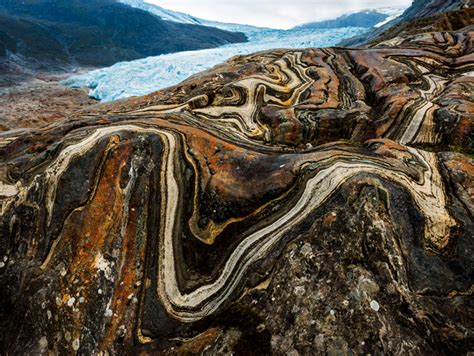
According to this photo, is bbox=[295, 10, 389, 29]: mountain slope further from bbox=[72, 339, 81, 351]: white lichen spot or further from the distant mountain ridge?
bbox=[72, 339, 81, 351]: white lichen spot

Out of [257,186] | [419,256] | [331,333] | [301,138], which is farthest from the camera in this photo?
[301,138]

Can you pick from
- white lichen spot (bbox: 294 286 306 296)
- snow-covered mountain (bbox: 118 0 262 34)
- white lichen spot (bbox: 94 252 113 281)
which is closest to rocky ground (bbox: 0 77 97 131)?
white lichen spot (bbox: 94 252 113 281)

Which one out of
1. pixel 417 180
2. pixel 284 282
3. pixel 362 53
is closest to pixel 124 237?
pixel 284 282

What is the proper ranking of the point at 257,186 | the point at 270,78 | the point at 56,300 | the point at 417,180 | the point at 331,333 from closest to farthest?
the point at 331,333, the point at 56,300, the point at 417,180, the point at 257,186, the point at 270,78

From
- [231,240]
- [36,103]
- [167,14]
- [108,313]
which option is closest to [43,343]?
[108,313]

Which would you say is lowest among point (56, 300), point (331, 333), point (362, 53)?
point (56, 300)

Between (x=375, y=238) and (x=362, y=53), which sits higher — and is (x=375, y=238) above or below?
below

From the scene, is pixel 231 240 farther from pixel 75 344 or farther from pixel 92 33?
pixel 92 33

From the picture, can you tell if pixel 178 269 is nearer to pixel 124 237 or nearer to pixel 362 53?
pixel 124 237
